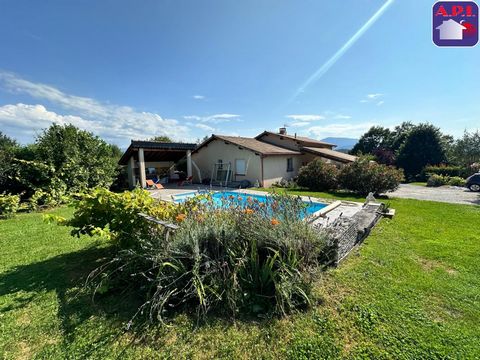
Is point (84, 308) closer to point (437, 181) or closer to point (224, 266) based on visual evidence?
point (224, 266)

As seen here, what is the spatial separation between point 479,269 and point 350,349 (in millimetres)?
3979

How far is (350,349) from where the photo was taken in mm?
2457

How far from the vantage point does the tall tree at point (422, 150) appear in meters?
26.5

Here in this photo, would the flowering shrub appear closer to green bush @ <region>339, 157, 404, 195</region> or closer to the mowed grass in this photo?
the mowed grass

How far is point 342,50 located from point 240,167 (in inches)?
447

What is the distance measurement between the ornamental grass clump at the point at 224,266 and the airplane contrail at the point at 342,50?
914 centimetres

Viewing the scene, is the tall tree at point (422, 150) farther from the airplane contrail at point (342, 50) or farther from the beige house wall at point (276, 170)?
the airplane contrail at point (342, 50)

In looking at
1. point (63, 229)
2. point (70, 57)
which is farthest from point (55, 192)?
point (70, 57)

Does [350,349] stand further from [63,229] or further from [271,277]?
[63,229]

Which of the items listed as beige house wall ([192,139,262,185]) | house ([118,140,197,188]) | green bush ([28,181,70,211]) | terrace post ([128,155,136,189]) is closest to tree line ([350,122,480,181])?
beige house wall ([192,139,262,185])

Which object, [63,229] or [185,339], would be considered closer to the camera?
[185,339]

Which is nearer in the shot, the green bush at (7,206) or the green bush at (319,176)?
the green bush at (7,206)

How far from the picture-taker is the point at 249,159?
18.7 metres

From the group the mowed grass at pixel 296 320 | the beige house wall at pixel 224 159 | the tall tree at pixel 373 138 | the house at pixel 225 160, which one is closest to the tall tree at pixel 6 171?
the house at pixel 225 160
